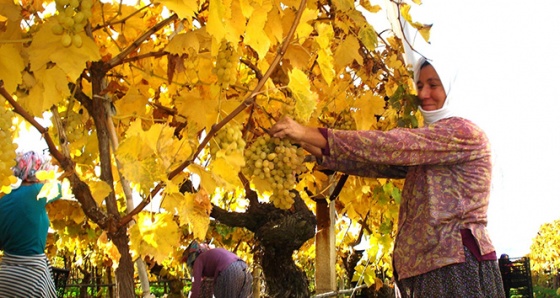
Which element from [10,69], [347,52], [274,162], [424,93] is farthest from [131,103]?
[424,93]

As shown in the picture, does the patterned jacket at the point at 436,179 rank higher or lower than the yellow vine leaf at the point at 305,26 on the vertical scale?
lower

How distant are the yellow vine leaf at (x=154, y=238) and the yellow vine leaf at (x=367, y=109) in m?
1.31

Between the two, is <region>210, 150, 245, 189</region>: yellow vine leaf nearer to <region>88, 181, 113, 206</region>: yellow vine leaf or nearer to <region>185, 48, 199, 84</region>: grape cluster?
<region>88, 181, 113, 206</region>: yellow vine leaf

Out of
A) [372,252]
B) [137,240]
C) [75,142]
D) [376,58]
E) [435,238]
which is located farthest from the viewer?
[372,252]

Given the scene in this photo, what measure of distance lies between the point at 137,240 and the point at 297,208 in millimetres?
2222

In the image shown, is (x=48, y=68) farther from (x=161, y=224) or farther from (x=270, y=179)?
(x=270, y=179)

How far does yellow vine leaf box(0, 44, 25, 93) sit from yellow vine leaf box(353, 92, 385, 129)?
146cm

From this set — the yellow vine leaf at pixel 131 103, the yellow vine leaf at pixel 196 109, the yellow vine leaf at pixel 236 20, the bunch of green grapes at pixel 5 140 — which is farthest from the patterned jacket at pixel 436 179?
the bunch of green grapes at pixel 5 140

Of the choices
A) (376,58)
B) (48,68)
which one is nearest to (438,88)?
(376,58)

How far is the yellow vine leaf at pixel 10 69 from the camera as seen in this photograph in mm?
1180

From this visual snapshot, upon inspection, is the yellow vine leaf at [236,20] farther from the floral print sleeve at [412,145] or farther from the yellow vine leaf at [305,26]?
the floral print sleeve at [412,145]

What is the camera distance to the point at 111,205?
4.42 ft

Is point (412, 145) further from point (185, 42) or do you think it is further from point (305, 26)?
point (185, 42)

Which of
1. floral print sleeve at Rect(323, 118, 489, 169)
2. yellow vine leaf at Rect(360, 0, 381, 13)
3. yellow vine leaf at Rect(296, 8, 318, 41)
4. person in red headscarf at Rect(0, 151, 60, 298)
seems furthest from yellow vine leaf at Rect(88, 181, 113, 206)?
person in red headscarf at Rect(0, 151, 60, 298)
